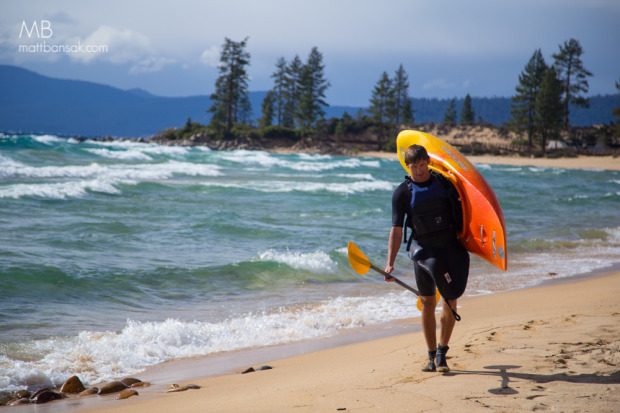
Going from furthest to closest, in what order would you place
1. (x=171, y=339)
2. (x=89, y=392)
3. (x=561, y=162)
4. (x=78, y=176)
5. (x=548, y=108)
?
(x=548, y=108)
(x=561, y=162)
(x=78, y=176)
(x=171, y=339)
(x=89, y=392)

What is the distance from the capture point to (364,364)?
3986mm

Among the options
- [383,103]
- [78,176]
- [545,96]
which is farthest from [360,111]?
[78,176]

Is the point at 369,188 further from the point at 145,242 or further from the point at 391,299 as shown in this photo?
the point at 391,299

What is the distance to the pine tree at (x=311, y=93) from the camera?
73188 mm

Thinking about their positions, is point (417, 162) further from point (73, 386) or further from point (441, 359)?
point (73, 386)

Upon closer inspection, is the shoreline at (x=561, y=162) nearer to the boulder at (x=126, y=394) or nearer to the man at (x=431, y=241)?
the man at (x=431, y=241)

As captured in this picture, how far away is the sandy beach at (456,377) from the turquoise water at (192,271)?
842 millimetres

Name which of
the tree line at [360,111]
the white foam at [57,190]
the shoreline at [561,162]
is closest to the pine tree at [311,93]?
the tree line at [360,111]

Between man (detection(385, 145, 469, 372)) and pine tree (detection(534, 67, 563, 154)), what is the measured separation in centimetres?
→ 5995

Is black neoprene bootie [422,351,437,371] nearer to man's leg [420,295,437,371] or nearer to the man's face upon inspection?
man's leg [420,295,437,371]

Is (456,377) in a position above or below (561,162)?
below

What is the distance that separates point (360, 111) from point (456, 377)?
3102 inches

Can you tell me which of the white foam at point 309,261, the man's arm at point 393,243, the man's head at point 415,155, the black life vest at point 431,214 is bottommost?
the white foam at point 309,261

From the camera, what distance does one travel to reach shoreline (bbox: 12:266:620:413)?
3115 mm
